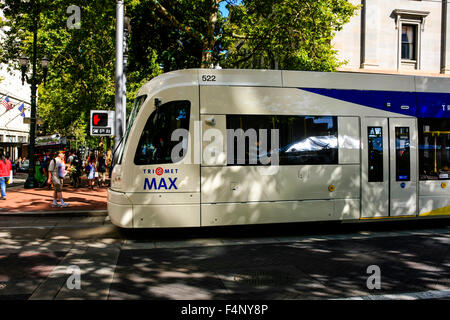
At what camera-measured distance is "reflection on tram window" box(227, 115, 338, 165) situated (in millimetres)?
7164

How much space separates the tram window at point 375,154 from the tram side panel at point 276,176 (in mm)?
321

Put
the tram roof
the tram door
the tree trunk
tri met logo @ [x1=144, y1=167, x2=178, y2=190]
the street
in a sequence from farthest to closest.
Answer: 1. the tree trunk
2. the tram door
3. the tram roof
4. tri met logo @ [x1=144, y1=167, x2=178, y2=190]
5. the street

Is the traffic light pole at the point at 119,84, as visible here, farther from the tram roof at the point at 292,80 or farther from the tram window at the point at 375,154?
the tram window at the point at 375,154

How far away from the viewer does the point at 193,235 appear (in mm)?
7598

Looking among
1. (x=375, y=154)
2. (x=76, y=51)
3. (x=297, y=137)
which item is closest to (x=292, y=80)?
(x=297, y=137)

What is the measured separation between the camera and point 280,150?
7.29m

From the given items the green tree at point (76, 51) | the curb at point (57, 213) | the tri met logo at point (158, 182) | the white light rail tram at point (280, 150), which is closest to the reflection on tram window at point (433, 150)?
the white light rail tram at point (280, 150)

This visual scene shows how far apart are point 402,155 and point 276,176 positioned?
3.09 metres

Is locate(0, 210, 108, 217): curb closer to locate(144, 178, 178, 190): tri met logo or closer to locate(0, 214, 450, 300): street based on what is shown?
locate(0, 214, 450, 300): street

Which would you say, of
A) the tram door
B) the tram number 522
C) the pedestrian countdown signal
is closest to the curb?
the pedestrian countdown signal

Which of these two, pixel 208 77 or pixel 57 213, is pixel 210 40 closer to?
pixel 208 77

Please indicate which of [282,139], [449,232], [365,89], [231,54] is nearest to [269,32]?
[231,54]

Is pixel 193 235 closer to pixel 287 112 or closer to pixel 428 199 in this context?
pixel 287 112

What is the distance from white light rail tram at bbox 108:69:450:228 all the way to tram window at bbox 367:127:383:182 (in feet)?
0.07
